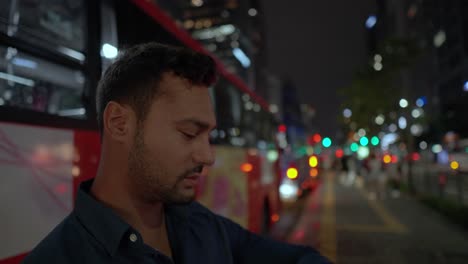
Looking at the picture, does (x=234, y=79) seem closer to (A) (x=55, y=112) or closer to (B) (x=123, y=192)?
(A) (x=55, y=112)

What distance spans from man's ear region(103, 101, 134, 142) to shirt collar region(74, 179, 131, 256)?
0.80 ft

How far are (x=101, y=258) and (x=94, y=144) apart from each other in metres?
1.92

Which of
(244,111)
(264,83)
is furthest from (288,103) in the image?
(244,111)

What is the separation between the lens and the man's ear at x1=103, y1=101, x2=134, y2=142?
1388 millimetres

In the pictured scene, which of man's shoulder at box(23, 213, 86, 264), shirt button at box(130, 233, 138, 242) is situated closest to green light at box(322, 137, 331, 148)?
shirt button at box(130, 233, 138, 242)

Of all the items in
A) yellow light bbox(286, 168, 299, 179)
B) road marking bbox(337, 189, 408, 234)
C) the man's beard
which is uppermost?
the man's beard

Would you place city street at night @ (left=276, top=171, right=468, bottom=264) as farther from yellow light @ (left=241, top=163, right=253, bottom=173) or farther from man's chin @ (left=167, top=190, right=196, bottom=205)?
man's chin @ (left=167, top=190, right=196, bottom=205)

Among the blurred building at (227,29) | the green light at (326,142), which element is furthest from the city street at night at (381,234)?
the blurred building at (227,29)

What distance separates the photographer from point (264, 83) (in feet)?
329

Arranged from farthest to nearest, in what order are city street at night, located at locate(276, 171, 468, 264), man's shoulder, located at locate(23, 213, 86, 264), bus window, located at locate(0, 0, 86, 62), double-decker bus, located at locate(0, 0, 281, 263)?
1. city street at night, located at locate(276, 171, 468, 264)
2. bus window, located at locate(0, 0, 86, 62)
3. double-decker bus, located at locate(0, 0, 281, 263)
4. man's shoulder, located at locate(23, 213, 86, 264)

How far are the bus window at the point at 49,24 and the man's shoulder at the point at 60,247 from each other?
175 cm

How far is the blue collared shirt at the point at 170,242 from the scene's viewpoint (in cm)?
110

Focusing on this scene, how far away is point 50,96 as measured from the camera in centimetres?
280

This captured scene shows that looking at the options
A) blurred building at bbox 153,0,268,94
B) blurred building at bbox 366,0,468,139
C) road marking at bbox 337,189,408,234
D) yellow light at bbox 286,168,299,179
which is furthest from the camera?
blurred building at bbox 153,0,268,94
